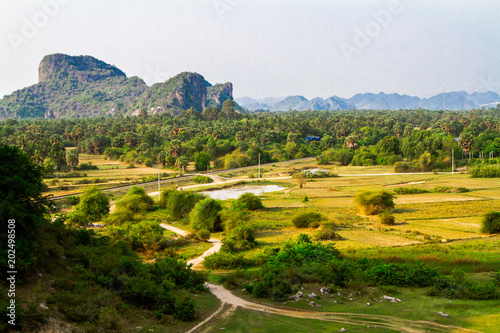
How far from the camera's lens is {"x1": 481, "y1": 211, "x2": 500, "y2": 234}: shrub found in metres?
32.7

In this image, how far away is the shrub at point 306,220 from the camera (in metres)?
37.7

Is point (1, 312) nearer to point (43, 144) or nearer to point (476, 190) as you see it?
point (476, 190)

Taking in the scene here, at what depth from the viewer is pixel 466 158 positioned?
9775 cm

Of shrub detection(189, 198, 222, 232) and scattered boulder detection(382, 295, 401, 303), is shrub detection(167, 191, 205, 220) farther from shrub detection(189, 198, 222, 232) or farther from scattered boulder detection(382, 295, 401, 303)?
scattered boulder detection(382, 295, 401, 303)

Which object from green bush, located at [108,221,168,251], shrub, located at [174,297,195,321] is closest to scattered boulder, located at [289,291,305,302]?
shrub, located at [174,297,195,321]

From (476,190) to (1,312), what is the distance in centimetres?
6101

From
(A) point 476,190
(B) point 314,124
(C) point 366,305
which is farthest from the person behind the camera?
(B) point 314,124

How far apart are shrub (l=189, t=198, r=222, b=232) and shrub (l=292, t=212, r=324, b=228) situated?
725 cm

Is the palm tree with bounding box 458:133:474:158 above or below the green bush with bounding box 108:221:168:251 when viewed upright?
above

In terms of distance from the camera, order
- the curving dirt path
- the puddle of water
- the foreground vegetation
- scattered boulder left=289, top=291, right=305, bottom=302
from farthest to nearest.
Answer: the puddle of water
scattered boulder left=289, top=291, right=305, bottom=302
the foreground vegetation
the curving dirt path

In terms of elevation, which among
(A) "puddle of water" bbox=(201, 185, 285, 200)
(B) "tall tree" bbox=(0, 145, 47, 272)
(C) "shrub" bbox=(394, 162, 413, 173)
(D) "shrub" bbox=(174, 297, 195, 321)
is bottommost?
(A) "puddle of water" bbox=(201, 185, 285, 200)

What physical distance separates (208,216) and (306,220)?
9.16 meters

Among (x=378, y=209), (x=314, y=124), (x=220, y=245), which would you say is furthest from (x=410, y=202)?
(x=314, y=124)

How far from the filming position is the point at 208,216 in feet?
122
